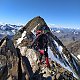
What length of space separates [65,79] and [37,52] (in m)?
10.9

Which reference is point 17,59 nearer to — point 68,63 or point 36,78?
point 36,78

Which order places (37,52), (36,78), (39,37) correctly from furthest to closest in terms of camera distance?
(39,37) < (37,52) < (36,78)

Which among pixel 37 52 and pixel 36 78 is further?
pixel 37 52

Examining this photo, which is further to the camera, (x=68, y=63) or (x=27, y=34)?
(x=27, y=34)

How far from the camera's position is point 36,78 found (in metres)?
32.3

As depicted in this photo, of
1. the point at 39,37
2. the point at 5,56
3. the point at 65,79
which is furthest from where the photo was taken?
the point at 39,37

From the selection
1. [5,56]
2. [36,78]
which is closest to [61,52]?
[36,78]

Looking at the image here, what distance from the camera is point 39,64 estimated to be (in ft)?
138

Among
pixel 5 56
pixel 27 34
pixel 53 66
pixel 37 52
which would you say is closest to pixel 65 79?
pixel 53 66

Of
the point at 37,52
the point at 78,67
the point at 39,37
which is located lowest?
the point at 78,67

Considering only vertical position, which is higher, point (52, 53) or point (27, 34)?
point (27, 34)

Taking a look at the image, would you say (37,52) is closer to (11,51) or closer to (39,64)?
(39,64)

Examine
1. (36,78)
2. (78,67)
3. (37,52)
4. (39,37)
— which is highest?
(39,37)

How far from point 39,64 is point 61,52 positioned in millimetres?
15443
